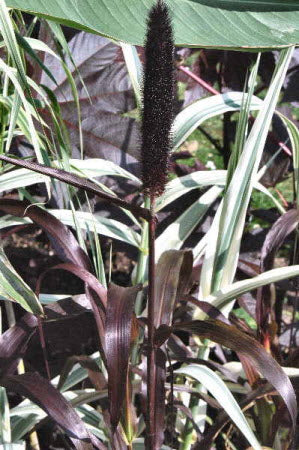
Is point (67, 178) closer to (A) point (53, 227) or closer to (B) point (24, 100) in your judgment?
(B) point (24, 100)

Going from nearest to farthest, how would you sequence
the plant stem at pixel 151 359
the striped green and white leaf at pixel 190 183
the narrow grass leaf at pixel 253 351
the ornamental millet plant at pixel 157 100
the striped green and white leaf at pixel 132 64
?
the ornamental millet plant at pixel 157 100 < the plant stem at pixel 151 359 < the narrow grass leaf at pixel 253 351 < the striped green and white leaf at pixel 132 64 < the striped green and white leaf at pixel 190 183

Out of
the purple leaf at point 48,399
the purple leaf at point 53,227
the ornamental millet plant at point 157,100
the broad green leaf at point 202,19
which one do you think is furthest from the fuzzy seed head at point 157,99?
the purple leaf at point 48,399

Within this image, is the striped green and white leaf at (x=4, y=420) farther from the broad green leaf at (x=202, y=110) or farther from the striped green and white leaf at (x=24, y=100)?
the broad green leaf at (x=202, y=110)

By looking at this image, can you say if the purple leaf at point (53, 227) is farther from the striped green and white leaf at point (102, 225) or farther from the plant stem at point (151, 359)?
the plant stem at point (151, 359)

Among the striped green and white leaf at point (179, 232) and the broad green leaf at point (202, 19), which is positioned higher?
the broad green leaf at point (202, 19)

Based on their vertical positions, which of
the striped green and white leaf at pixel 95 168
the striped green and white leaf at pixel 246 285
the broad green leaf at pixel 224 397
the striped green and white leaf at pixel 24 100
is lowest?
the broad green leaf at pixel 224 397

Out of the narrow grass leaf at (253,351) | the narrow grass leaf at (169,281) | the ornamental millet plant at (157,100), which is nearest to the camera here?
the ornamental millet plant at (157,100)

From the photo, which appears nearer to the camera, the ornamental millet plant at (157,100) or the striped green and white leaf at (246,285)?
the ornamental millet plant at (157,100)

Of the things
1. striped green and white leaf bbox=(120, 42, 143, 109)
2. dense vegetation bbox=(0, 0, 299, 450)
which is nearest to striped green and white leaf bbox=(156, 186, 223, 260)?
dense vegetation bbox=(0, 0, 299, 450)
